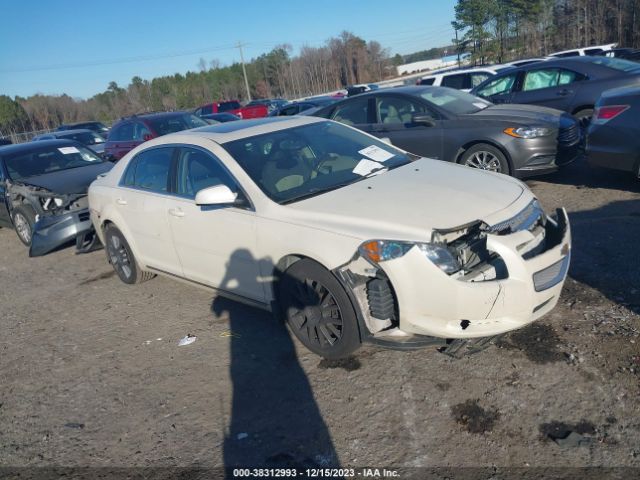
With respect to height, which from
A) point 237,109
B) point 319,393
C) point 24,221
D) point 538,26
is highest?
point 538,26

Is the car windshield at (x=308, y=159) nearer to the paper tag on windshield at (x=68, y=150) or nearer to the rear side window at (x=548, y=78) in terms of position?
the paper tag on windshield at (x=68, y=150)

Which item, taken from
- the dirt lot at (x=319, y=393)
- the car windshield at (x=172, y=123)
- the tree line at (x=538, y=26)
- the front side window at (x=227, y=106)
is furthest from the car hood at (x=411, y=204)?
the tree line at (x=538, y=26)

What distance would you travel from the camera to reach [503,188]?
3.82m

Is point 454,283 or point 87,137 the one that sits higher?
point 87,137

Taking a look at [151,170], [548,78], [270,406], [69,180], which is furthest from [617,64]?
[69,180]

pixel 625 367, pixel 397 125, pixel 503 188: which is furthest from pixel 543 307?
pixel 397 125

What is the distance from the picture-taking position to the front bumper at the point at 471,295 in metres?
3.10

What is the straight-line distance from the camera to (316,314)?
3.69m

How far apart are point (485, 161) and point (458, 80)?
8.65 metres

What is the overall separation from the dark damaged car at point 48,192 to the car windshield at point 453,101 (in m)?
5.22

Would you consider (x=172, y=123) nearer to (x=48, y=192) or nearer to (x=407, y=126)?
(x=48, y=192)

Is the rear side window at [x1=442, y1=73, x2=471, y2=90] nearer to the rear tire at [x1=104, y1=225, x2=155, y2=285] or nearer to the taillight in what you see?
the taillight

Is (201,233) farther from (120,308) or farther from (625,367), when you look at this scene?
(625,367)

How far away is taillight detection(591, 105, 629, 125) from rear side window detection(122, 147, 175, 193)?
515 centimetres
